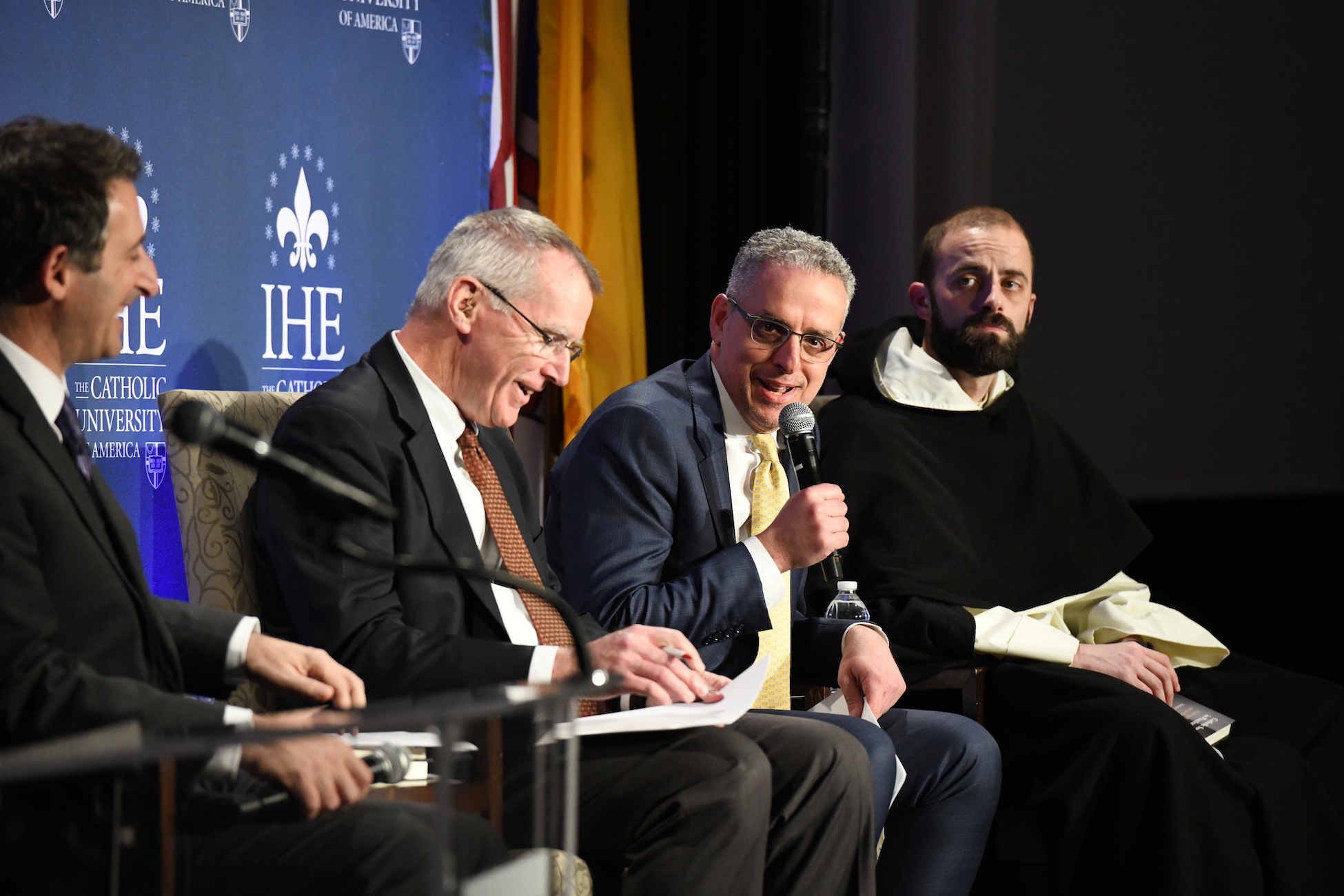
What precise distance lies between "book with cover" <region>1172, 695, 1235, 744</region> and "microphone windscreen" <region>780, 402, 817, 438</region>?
103 cm

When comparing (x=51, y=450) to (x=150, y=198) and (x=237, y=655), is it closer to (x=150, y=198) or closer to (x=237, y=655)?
(x=237, y=655)

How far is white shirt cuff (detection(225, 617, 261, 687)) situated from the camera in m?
1.78

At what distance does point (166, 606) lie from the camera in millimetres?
1785

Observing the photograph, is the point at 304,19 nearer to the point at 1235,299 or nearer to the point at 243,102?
the point at 243,102

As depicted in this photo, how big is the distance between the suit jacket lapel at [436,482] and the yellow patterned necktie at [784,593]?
26.3 inches

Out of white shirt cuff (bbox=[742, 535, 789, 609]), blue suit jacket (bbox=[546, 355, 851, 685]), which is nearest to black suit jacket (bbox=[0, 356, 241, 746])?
blue suit jacket (bbox=[546, 355, 851, 685])

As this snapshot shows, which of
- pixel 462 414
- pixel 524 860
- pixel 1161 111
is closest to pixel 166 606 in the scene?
pixel 462 414

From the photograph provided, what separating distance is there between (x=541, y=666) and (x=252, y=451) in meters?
0.88

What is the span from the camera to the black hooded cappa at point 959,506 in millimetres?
3047

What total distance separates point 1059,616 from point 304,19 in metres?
2.34

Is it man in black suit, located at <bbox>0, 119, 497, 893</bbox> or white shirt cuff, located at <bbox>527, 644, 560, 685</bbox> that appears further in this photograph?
white shirt cuff, located at <bbox>527, 644, 560, 685</bbox>

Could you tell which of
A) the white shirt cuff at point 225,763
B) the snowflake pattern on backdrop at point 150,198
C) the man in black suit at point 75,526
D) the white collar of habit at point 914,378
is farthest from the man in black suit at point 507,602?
the white collar of habit at point 914,378

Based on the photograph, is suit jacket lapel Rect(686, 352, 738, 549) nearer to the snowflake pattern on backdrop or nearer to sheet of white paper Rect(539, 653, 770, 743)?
sheet of white paper Rect(539, 653, 770, 743)

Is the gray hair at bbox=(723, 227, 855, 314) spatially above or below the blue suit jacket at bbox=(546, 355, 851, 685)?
above
